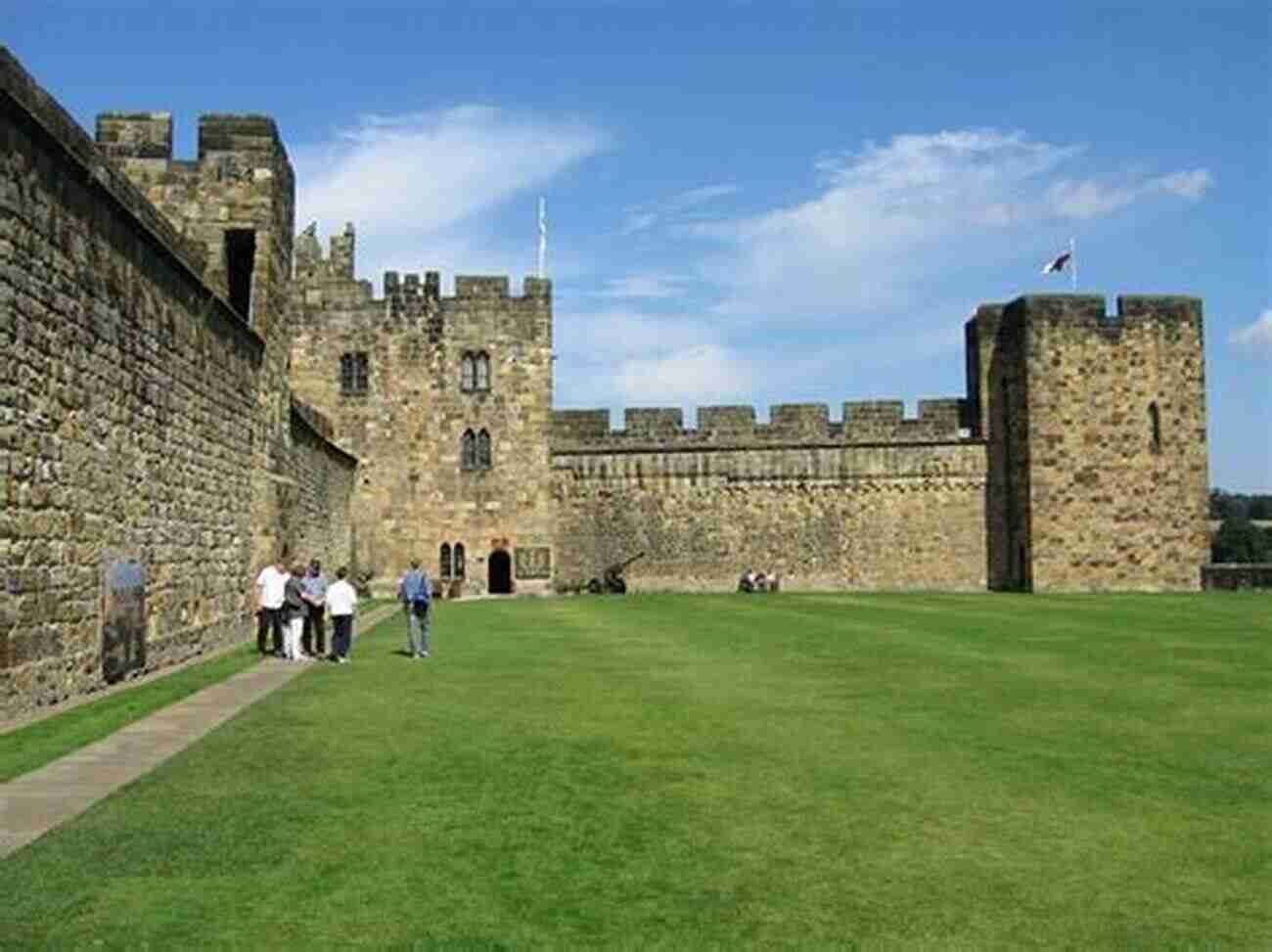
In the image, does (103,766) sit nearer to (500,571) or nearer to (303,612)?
(303,612)

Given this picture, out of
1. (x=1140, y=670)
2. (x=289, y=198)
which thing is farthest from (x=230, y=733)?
(x=289, y=198)

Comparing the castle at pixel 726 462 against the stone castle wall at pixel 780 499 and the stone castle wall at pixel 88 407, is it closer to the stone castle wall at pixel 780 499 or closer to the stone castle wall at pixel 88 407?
the stone castle wall at pixel 780 499

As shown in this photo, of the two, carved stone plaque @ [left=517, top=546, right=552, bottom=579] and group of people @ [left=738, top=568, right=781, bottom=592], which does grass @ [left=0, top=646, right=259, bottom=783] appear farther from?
group of people @ [left=738, top=568, right=781, bottom=592]

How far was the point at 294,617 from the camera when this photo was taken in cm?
1761

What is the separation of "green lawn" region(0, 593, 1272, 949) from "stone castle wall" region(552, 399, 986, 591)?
1118 inches

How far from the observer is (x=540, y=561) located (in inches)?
1667

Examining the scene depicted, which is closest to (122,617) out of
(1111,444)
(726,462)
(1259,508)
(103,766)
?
(103,766)

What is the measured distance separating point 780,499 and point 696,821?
118 feet

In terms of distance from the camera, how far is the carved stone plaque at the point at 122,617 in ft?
43.8

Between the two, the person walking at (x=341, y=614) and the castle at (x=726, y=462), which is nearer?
the person walking at (x=341, y=614)

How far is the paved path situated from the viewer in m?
6.83

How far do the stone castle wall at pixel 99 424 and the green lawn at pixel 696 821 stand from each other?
5.90 feet

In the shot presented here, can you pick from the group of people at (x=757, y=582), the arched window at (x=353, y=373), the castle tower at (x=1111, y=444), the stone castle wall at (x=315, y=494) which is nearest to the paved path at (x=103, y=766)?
the stone castle wall at (x=315, y=494)

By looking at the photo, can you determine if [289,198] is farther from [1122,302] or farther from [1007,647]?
[1122,302]
